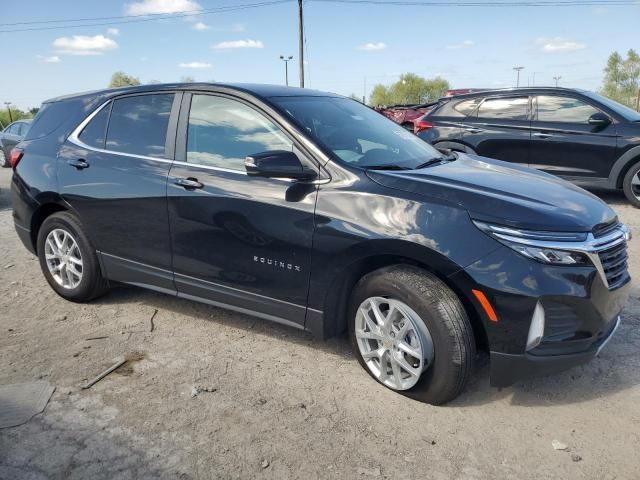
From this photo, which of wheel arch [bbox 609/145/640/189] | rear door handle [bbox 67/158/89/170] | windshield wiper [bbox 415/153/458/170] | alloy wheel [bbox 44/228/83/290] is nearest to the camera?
windshield wiper [bbox 415/153/458/170]

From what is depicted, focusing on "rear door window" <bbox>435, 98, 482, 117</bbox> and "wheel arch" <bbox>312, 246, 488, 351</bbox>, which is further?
"rear door window" <bbox>435, 98, 482, 117</bbox>

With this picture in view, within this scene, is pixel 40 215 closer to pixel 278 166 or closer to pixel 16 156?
pixel 16 156

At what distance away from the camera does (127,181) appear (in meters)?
3.80

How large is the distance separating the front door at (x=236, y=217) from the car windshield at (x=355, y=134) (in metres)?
0.23

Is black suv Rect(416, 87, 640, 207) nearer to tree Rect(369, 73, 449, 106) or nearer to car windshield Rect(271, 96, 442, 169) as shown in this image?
car windshield Rect(271, 96, 442, 169)

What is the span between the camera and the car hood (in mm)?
2660

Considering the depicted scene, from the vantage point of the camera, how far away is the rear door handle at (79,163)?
4.05 metres

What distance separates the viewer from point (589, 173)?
25.2 feet

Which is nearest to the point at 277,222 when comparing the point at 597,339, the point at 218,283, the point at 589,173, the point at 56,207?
the point at 218,283

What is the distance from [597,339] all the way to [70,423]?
9.17ft

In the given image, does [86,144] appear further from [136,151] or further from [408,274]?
[408,274]

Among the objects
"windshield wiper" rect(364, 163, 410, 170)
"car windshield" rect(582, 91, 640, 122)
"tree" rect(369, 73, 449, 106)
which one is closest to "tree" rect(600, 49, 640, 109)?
"tree" rect(369, 73, 449, 106)

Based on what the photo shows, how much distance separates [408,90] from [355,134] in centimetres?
9160

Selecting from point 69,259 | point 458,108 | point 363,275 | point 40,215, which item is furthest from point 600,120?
point 40,215
